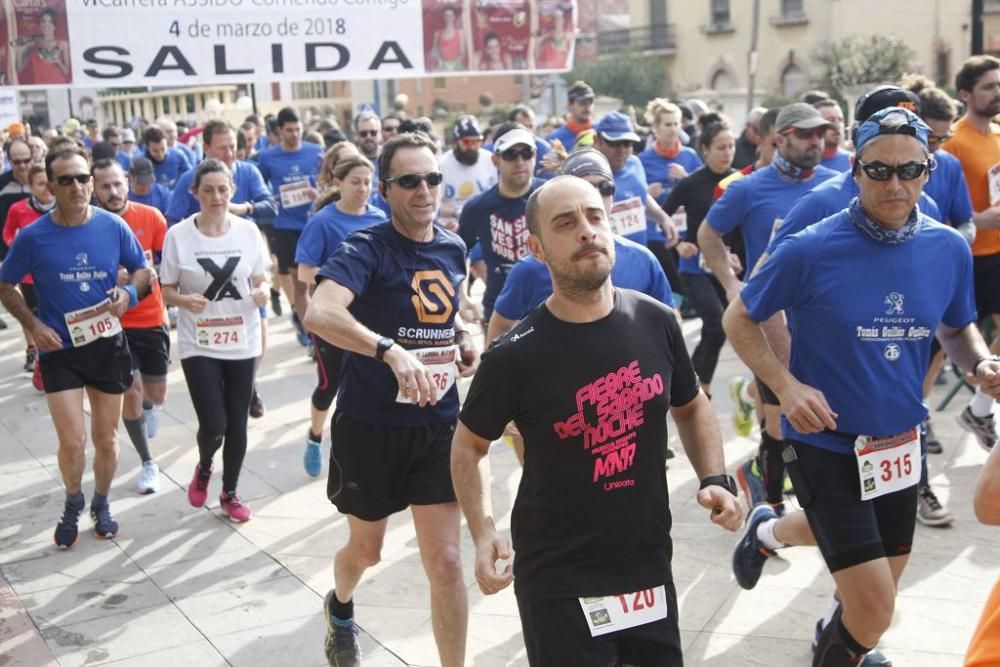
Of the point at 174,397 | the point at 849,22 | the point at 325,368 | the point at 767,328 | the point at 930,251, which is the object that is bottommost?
the point at 174,397

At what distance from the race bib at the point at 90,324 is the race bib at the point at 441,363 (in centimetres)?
256

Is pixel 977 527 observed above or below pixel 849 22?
below

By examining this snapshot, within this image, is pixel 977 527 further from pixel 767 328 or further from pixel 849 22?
pixel 849 22

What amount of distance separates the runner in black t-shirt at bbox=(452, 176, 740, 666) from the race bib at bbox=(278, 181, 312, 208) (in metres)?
8.31

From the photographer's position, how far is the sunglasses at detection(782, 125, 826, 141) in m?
6.05

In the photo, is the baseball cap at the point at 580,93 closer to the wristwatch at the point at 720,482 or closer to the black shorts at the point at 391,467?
the black shorts at the point at 391,467

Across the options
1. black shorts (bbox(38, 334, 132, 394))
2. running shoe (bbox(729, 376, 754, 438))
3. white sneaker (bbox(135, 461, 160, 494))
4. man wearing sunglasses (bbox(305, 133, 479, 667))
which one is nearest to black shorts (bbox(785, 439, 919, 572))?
man wearing sunglasses (bbox(305, 133, 479, 667))

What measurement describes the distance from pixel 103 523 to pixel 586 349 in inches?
168

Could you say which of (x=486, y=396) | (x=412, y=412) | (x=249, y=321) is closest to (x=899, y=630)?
(x=412, y=412)

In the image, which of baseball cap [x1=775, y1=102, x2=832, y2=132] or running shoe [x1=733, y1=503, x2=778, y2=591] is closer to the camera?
running shoe [x1=733, y1=503, x2=778, y2=591]

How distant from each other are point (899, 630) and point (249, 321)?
12.1 feet

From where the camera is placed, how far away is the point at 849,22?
166ft

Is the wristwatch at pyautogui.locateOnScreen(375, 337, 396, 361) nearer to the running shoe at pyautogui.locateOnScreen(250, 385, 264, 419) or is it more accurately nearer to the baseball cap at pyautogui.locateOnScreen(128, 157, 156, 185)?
the running shoe at pyautogui.locateOnScreen(250, 385, 264, 419)

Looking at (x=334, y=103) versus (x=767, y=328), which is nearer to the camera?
(x=767, y=328)
